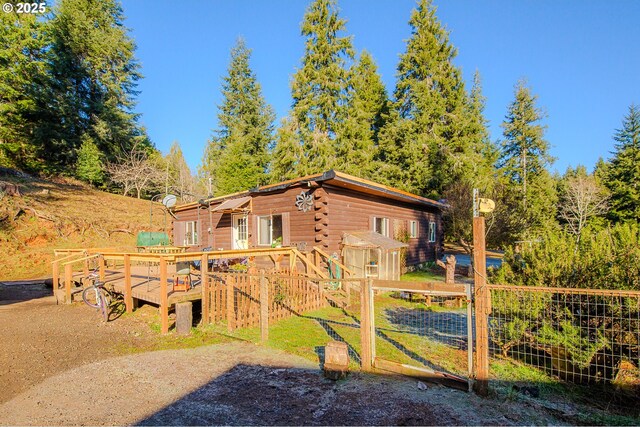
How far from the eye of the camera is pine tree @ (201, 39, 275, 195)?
31500mm

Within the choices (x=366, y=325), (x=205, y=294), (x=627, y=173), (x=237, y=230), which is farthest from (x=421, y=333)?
(x=627, y=173)

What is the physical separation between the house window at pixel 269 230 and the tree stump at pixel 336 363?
28.2 feet

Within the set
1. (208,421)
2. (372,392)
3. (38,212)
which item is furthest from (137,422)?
(38,212)

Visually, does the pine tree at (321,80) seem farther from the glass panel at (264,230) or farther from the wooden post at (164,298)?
the wooden post at (164,298)

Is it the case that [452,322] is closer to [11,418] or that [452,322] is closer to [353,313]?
[353,313]

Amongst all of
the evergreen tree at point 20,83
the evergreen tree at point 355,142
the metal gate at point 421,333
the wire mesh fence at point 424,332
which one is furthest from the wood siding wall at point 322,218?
the evergreen tree at point 20,83

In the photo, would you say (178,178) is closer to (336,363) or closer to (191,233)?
(191,233)

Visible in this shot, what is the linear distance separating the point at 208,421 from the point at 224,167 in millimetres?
25502

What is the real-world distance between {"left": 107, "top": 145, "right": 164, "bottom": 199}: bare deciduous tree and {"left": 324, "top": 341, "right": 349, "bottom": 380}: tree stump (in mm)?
26963

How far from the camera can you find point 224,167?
27.2 m

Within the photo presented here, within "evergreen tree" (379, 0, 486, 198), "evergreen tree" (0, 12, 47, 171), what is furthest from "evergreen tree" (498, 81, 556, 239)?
"evergreen tree" (0, 12, 47, 171)

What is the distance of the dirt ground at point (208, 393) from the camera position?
11.2 feet

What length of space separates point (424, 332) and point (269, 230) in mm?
8035

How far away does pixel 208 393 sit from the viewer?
4.00 m
